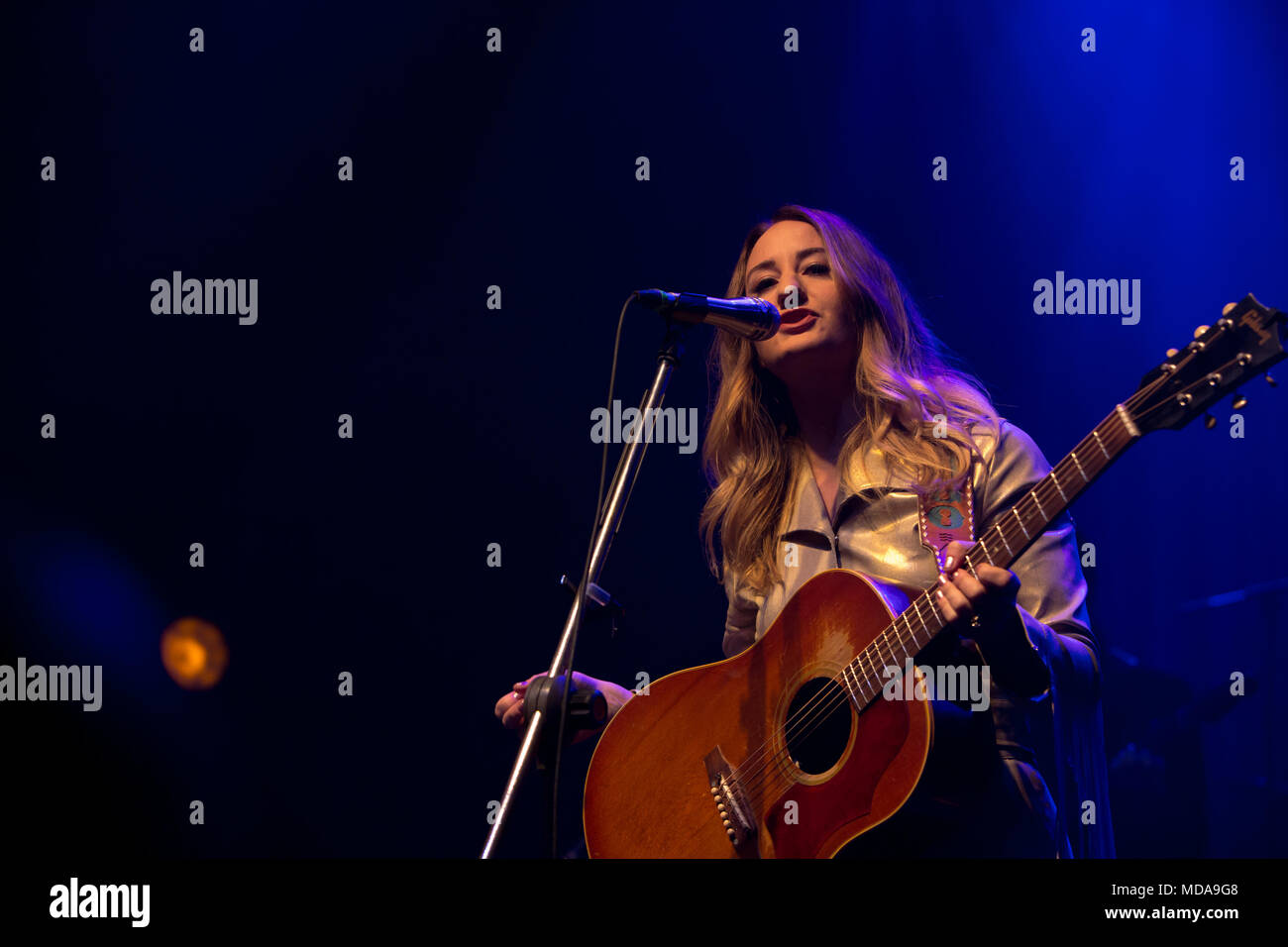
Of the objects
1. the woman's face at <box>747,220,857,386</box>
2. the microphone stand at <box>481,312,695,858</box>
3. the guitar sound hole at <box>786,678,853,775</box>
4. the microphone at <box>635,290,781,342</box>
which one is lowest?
the guitar sound hole at <box>786,678,853,775</box>

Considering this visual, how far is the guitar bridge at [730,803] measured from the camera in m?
2.01

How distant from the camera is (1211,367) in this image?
162 cm

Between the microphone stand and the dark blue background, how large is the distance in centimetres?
143

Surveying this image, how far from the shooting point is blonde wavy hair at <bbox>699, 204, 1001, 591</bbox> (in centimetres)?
234

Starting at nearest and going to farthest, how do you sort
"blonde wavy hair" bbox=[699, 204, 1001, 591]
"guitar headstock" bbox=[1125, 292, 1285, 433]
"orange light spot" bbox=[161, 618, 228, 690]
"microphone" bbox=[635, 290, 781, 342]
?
"guitar headstock" bbox=[1125, 292, 1285, 433] < "microphone" bbox=[635, 290, 781, 342] < "blonde wavy hair" bbox=[699, 204, 1001, 591] < "orange light spot" bbox=[161, 618, 228, 690]

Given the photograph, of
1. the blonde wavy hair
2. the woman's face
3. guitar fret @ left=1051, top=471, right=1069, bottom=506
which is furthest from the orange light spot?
guitar fret @ left=1051, top=471, right=1069, bottom=506

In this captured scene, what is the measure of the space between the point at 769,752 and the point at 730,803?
146mm

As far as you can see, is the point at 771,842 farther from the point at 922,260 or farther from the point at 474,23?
the point at 474,23

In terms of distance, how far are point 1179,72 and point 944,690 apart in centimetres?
254

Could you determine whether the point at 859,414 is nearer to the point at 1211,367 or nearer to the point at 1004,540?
the point at 1004,540

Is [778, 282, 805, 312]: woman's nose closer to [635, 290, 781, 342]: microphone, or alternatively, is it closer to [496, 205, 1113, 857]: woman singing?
[496, 205, 1113, 857]: woman singing

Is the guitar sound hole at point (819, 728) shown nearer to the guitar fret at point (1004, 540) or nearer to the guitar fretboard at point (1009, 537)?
the guitar fretboard at point (1009, 537)

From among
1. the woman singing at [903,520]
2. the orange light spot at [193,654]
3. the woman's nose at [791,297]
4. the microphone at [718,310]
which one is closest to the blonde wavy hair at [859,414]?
the woman singing at [903,520]

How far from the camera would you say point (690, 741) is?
2.20m
